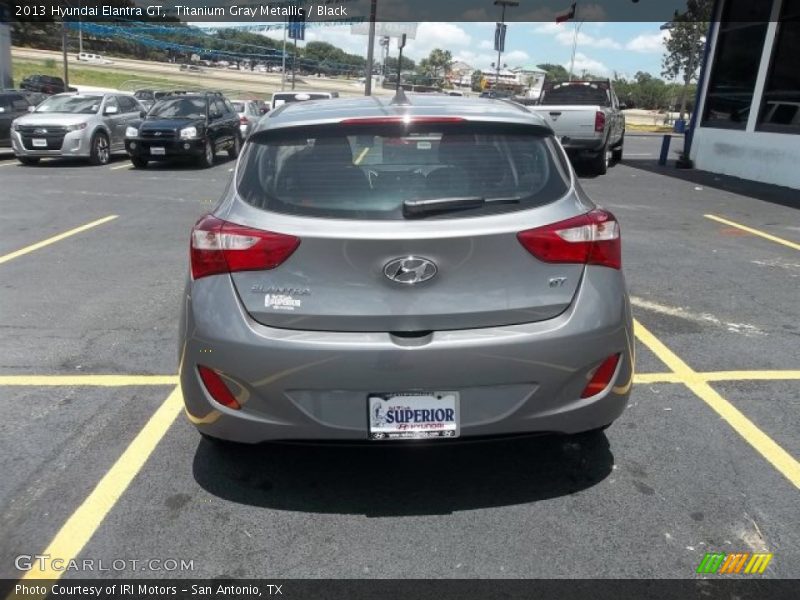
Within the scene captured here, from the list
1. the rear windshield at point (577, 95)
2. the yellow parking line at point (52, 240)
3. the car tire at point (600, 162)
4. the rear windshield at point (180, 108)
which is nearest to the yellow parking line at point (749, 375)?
the yellow parking line at point (52, 240)

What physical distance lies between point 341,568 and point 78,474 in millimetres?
1410

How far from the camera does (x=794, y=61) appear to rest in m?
13.8

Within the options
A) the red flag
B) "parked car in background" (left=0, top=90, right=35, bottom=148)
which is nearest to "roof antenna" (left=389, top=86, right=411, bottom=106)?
"parked car in background" (left=0, top=90, right=35, bottom=148)

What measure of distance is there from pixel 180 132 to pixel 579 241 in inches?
551

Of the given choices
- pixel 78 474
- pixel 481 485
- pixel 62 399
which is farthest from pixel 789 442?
pixel 62 399

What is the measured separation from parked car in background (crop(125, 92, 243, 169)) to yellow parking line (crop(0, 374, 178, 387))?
11871 mm

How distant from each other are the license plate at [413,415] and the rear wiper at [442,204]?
71 centimetres

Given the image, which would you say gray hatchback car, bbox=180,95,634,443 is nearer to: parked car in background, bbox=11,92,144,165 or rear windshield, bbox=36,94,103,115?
parked car in background, bbox=11,92,144,165

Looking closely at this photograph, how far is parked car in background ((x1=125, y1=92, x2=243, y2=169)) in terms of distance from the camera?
1506 cm

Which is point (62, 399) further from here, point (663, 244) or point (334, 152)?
point (663, 244)

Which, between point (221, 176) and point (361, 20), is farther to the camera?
point (361, 20)

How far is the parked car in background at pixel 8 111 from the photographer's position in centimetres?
1608

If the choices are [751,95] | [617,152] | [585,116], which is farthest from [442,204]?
[617,152]

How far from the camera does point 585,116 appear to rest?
45.6 ft
